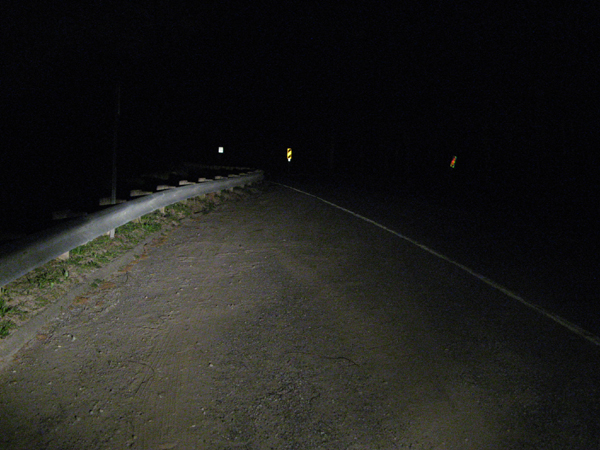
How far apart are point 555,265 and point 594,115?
29.3 m

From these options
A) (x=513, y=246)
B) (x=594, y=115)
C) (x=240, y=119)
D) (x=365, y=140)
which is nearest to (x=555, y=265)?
(x=513, y=246)

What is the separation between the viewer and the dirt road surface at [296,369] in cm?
288

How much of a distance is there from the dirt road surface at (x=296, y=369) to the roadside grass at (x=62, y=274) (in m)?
0.32

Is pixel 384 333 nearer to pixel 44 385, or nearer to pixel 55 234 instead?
pixel 44 385

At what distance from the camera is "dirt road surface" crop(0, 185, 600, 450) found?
288cm

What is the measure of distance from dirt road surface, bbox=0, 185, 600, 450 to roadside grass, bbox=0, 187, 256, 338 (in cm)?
32

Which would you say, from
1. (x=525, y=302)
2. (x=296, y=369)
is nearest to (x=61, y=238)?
(x=296, y=369)

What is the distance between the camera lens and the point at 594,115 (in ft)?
98.0

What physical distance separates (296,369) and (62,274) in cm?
338

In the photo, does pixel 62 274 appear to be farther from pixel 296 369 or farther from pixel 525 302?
pixel 525 302

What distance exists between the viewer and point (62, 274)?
522cm

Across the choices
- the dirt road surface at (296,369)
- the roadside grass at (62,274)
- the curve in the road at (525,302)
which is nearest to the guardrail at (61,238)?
the roadside grass at (62,274)

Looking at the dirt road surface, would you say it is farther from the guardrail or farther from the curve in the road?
the guardrail

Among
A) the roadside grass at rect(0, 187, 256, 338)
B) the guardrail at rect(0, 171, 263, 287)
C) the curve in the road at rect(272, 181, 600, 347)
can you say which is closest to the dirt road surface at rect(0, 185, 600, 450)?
the curve in the road at rect(272, 181, 600, 347)
